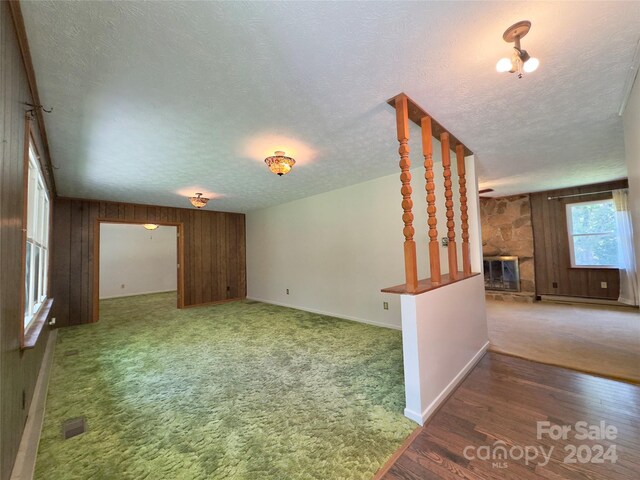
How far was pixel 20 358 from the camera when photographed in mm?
1646

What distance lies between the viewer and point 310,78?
1.75 metres

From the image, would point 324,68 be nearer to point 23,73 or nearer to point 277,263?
point 23,73

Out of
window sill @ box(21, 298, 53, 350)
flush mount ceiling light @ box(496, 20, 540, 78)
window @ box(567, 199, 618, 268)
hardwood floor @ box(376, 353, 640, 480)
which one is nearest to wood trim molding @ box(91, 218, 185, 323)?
window sill @ box(21, 298, 53, 350)

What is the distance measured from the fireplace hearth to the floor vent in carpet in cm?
713

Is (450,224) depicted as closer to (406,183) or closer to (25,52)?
(406,183)

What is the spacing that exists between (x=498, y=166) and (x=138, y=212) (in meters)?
6.92

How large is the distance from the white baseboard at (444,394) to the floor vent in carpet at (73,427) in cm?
233

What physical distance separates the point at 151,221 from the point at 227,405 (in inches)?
205

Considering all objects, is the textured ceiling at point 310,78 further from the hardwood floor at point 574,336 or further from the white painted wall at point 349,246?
the hardwood floor at point 574,336

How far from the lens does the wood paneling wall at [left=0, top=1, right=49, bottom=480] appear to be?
3.93ft

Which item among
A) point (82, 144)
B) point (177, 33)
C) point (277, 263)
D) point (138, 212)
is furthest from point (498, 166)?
point (138, 212)

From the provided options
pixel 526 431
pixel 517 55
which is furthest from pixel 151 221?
pixel 526 431

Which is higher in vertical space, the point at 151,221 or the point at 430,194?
the point at 151,221

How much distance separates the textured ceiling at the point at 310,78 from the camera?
1305 millimetres
